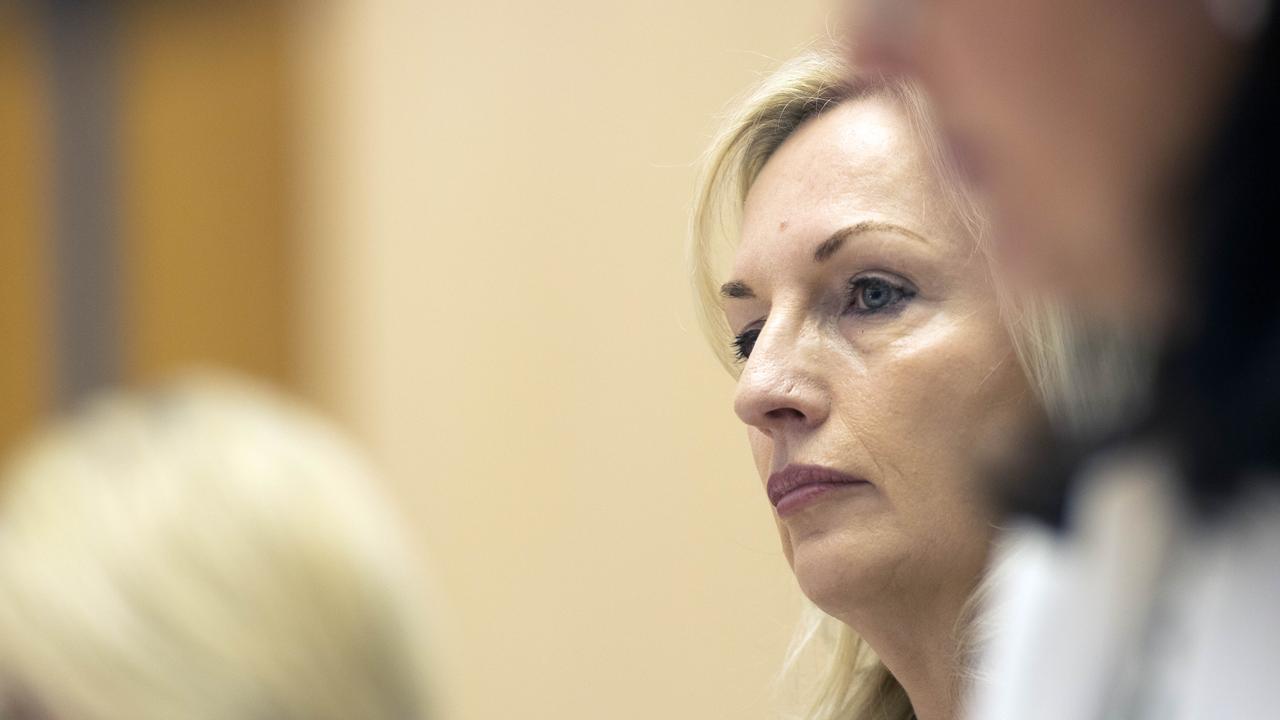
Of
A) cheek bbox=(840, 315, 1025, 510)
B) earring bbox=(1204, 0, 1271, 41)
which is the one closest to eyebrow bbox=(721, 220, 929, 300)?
cheek bbox=(840, 315, 1025, 510)

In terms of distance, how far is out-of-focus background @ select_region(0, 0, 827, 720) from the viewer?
14.1 ft

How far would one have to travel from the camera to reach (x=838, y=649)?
2.10 metres

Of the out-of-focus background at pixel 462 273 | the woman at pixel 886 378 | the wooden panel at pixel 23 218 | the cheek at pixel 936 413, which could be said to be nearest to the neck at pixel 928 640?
the woman at pixel 886 378

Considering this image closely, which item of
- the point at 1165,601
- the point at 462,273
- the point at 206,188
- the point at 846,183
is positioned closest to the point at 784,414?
the point at 846,183

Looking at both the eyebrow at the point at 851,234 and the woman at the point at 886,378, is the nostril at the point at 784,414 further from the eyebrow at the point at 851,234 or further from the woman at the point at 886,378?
the eyebrow at the point at 851,234

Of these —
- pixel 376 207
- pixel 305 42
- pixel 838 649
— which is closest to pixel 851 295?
pixel 838 649

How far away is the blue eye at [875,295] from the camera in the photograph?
1.82 metres

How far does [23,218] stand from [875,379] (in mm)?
4756

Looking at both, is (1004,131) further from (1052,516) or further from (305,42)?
(305,42)

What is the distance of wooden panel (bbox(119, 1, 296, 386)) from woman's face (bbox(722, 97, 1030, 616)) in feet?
12.2

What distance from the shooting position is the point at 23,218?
5801mm

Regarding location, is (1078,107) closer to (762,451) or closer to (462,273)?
(762,451)

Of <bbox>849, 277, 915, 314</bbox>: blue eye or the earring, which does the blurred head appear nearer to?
the earring

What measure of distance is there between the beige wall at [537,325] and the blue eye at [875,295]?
83.7 inches
